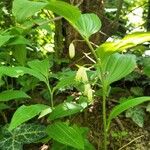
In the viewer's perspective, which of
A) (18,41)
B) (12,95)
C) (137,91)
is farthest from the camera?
(137,91)

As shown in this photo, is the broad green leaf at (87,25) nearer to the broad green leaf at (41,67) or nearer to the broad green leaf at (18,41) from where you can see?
the broad green leaf at (41,67)

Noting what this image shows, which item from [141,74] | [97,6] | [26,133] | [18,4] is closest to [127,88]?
[141,74]

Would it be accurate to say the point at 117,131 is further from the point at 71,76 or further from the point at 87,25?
the point at 87,25

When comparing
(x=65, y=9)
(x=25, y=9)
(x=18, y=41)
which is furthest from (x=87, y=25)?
(x=18, y=41)

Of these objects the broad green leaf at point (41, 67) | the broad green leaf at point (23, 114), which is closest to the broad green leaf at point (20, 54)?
the broad green leaf at point (41, 67)

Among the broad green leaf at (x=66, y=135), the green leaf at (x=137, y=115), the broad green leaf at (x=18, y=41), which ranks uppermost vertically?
the broad green leaf at (x=18, y=41)

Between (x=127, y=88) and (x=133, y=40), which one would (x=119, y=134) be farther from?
(x=133, y=40)
